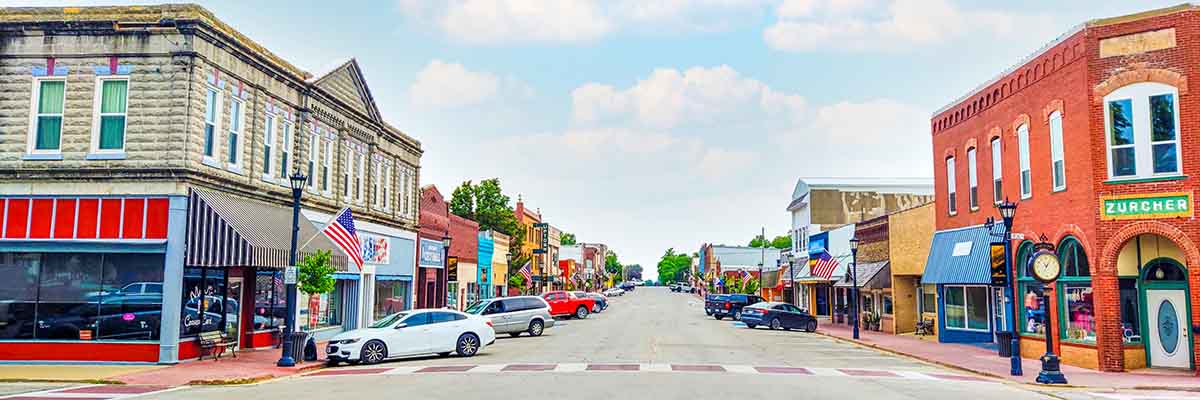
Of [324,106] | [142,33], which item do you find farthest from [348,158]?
[142,33]

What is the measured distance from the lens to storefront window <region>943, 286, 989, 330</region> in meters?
30.7

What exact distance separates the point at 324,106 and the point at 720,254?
103 meters

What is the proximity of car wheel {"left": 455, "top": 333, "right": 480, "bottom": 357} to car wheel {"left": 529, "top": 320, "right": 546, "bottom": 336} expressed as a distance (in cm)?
917

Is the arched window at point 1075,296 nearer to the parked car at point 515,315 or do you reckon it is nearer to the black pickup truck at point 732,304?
the parked car at point 515,315

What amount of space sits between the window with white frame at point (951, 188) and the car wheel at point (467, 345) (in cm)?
1770

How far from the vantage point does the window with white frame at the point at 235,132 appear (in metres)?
23.2

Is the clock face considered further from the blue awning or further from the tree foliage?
the tree foliage

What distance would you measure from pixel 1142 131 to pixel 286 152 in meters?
23.0

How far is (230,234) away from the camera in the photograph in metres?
21.3

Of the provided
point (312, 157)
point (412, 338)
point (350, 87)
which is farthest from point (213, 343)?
point (350, 87)

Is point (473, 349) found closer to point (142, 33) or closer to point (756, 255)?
point (142, 33)

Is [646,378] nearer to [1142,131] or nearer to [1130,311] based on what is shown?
[1130,311]

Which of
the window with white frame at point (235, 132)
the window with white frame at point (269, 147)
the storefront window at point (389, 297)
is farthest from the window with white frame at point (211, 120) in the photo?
the storefront window at point (389, 297)

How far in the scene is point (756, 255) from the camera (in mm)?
127875
